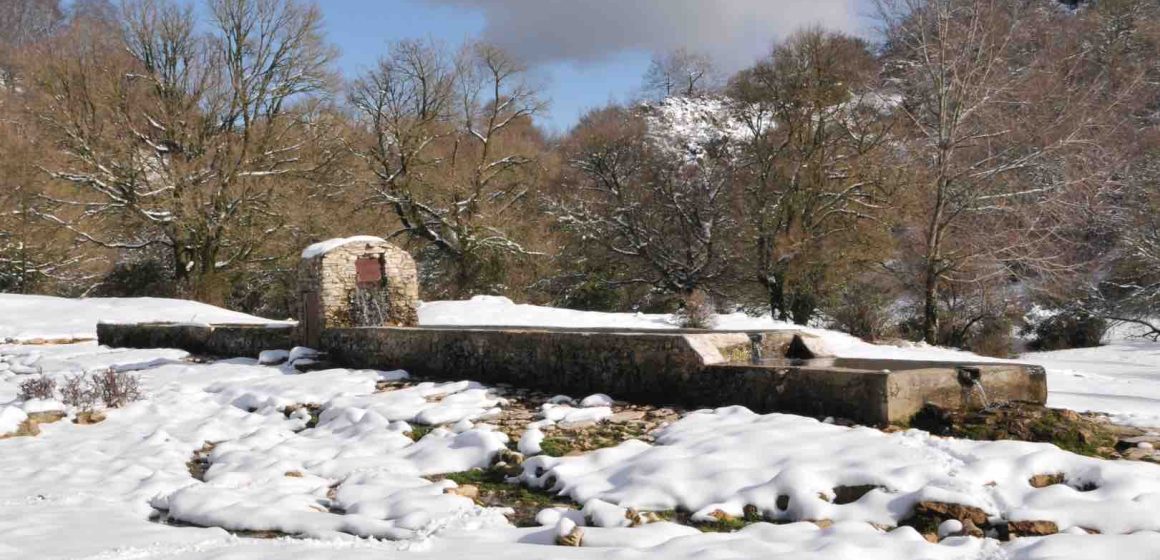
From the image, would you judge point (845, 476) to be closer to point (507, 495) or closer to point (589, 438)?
point (507, 495)

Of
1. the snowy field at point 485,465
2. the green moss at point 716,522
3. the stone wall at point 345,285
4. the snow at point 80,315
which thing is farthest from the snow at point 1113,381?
the snow at point 80,315

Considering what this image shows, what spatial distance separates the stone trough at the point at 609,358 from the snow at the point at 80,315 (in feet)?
15.8

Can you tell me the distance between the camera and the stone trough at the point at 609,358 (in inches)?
243

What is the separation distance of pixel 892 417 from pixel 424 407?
4067mm

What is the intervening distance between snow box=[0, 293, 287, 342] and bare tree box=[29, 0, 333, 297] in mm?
2264

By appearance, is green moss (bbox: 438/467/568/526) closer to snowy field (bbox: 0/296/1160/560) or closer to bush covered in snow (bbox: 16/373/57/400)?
snowy field (bbox: 0/296/1160/560)

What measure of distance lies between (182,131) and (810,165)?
53.6ft

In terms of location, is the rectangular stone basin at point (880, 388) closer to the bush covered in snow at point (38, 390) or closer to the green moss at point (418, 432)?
the green moss at point (418, 432)

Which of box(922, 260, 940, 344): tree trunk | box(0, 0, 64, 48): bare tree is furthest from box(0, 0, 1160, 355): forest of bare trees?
box(0, 0, 64, 48): bare tree

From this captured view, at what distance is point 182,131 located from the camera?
21.8 metres

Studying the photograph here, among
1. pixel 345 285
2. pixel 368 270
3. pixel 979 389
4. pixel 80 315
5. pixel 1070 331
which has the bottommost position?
pixel 1070 331

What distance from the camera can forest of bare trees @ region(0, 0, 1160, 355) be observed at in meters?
18.2

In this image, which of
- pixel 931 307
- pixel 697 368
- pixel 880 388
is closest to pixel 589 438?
pixel 697 368

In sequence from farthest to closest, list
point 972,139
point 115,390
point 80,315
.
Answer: point 80,315
point 972,139
point 115,390
